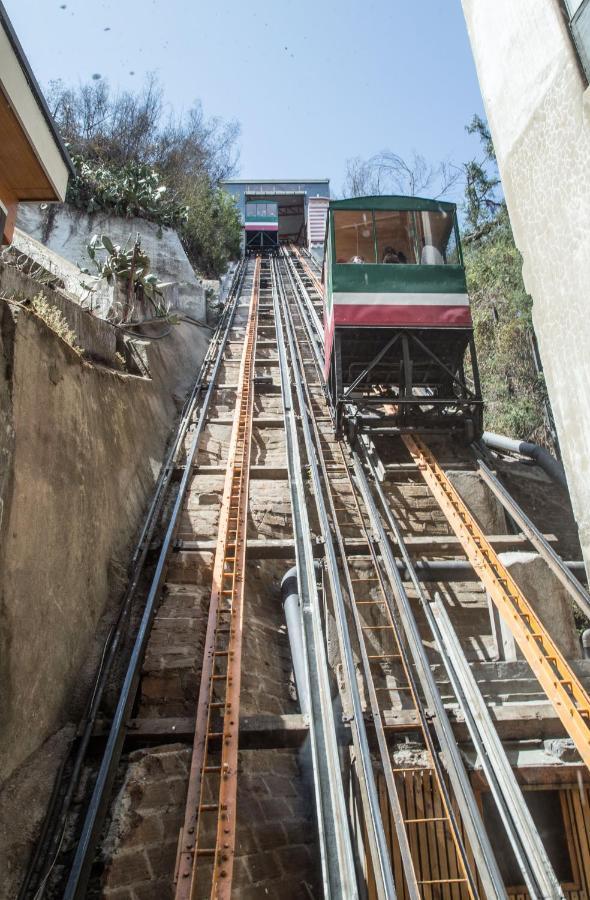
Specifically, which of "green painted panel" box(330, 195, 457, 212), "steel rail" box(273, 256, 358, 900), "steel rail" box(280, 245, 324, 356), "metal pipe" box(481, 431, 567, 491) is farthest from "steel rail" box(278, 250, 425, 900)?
"steel rail" box(280, 245, 324, 356)

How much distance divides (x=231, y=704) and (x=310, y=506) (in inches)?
114

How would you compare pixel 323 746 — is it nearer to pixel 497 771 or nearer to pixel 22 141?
pixel 497 771

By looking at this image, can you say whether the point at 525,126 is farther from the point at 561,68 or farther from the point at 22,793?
the point at 22,793

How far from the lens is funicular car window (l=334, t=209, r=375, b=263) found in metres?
7.85

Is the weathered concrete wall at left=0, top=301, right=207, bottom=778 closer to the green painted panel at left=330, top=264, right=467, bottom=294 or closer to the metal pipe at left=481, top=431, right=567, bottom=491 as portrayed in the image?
the green painted panel at left=330, top=264, right=467, bottom=294

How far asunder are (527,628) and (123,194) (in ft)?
50.1

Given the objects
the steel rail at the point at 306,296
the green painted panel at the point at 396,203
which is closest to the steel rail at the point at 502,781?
the green painted panel at the point at 396,203

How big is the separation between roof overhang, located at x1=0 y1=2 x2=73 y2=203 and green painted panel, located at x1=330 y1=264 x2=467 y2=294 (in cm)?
361

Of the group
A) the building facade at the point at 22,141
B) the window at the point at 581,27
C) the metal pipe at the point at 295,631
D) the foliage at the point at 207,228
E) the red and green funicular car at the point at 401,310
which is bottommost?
the metal pipe at the point at 295,631

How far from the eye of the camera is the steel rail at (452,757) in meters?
2.46

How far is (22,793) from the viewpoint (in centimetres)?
276

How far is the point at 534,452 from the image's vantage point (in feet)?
23.2

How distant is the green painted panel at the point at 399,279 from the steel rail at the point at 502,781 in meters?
4.56

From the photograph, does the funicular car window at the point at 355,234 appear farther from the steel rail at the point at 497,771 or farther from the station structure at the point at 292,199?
the station structure at the point at 292,199
